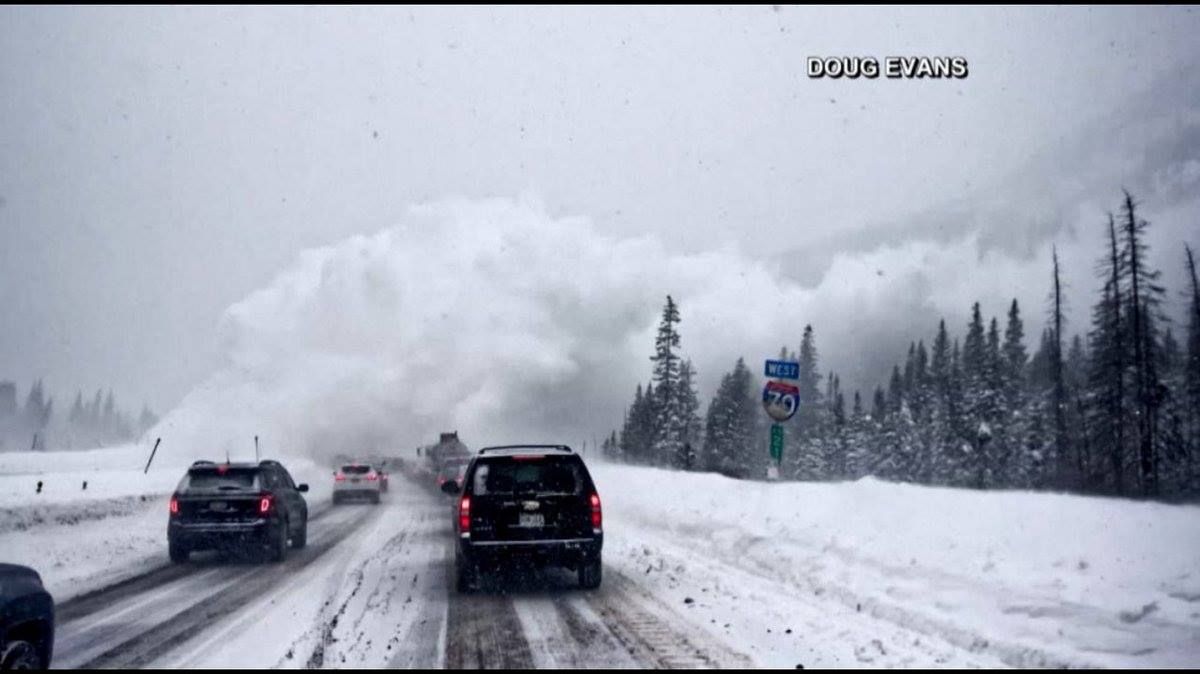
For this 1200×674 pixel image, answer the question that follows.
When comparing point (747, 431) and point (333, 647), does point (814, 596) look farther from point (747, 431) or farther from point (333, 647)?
point (747, 431)

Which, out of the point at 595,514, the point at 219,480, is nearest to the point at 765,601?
the point at 595,514

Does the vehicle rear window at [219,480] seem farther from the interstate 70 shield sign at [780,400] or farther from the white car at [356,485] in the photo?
the white car at [356,485]

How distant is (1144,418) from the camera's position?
164ft

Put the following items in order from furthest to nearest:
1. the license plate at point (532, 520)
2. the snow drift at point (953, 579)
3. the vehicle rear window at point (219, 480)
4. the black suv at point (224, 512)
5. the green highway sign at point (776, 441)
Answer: the green highway sign at point (776, 441) → the vehicle rear window at point (219, 480) → the black suv at point (224, 512) → the license plate at point (532, 520) → the snow drift at point (953, 579)

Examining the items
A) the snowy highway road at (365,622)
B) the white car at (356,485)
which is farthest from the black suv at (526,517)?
the white car at (356,485)

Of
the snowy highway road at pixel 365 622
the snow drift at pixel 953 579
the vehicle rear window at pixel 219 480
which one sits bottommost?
the snowy highway road at pixel 365 622

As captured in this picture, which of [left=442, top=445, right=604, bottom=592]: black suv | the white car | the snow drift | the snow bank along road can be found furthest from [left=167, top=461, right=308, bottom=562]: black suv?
the white car

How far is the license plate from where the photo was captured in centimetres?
1159

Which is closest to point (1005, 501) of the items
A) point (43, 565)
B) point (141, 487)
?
point (43, 565)

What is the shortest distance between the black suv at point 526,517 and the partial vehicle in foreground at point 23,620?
556 centimetres

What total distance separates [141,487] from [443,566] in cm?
1681

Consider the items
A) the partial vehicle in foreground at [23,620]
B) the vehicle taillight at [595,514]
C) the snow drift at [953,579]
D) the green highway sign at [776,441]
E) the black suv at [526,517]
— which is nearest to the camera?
the partial vehicle in foreground at [23,620]

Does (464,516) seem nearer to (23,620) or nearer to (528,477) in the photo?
(528,477)

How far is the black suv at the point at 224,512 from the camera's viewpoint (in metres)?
15.0
